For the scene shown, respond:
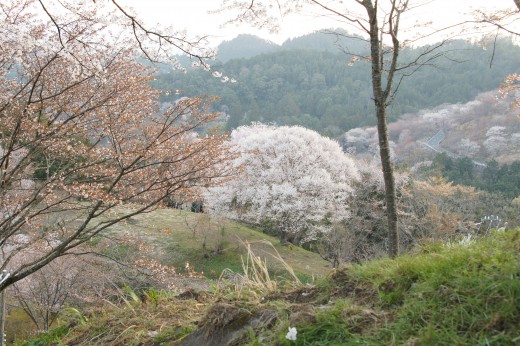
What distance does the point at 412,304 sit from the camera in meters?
1.77

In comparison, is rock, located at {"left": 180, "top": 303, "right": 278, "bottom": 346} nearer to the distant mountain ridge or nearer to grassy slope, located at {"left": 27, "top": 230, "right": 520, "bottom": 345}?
grassy slope, located at {"left": 27, "top": 230, "right": 520, "bottom": 345}

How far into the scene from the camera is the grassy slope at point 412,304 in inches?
59.6

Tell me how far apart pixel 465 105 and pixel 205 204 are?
1609 inches

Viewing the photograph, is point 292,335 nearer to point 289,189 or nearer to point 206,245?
point 206,245

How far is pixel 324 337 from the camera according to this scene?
5.80 feet

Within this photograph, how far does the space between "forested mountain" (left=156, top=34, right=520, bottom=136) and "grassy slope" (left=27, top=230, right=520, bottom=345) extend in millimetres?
43758

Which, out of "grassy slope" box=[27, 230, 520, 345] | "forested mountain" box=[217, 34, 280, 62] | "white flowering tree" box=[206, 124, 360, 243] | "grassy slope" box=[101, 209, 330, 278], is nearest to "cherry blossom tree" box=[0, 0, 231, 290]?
"grassy slope" box=[27, 230, 520, 345]

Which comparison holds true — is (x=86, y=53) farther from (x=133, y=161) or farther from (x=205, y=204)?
(x=205, y=204)

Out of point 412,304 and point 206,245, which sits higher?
A: point 412,304

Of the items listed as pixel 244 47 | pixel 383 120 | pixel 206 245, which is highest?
pixel 244 47

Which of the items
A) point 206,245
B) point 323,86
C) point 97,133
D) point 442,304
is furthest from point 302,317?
point 323,86

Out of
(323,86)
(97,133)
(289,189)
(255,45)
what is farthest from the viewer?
(255,45)

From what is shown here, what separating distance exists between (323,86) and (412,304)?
2546 inches

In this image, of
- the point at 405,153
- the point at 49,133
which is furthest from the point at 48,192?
the point at 405,153
